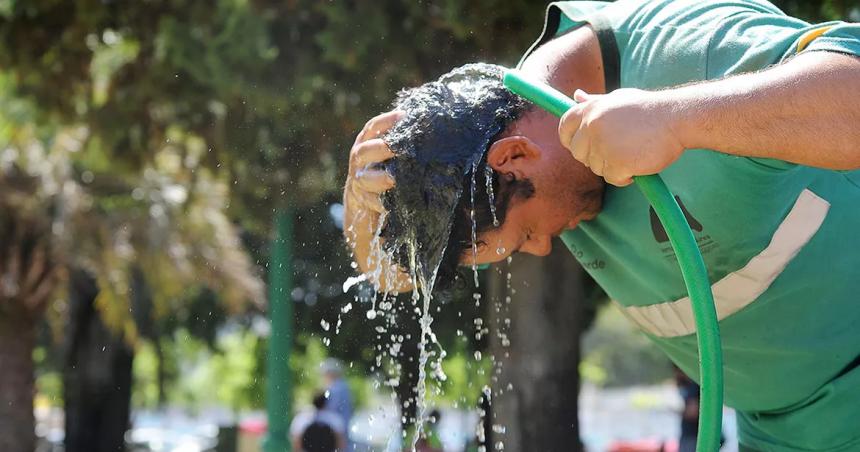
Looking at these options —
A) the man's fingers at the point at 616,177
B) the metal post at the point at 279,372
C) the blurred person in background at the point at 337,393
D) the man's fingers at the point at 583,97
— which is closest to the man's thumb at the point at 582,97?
the man's fingers at the point at 583,97

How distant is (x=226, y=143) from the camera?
6.77m

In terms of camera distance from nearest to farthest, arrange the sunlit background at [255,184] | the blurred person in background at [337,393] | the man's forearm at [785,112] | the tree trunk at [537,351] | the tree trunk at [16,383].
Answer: the man's forearm at [785,112], the sunlit background at [255,184], the tree trunk at [537,351], the blurred person in background at [337,393], the tree trunk at [16,383]

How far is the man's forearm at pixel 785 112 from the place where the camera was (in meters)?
1.54

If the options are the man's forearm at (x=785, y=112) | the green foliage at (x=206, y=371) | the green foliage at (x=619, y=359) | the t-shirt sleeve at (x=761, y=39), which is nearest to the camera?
the man's forearm at (x=785, y=112)

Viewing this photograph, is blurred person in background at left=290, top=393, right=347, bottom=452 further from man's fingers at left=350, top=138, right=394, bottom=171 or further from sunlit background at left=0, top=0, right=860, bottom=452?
man's fingers at left=350, top=138, right=394, bottom=171

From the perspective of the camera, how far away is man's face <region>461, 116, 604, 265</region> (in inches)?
80.7

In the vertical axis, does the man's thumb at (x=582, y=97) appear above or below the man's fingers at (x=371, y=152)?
above

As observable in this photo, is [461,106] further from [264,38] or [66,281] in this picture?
[66,281]

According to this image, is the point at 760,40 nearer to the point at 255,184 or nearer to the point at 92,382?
the point at 255,184

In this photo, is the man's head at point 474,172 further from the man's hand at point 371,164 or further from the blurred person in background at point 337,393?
the blurred person in background at point 337,393

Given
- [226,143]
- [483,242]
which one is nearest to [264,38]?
[226,143]

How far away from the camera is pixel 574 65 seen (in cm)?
205

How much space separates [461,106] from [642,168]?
0.53m

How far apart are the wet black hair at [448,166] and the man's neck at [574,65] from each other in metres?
0.07
